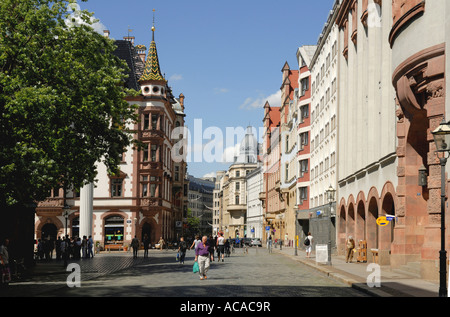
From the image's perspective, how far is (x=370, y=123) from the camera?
127 ft

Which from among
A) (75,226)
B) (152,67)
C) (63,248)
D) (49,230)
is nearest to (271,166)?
(152,67)

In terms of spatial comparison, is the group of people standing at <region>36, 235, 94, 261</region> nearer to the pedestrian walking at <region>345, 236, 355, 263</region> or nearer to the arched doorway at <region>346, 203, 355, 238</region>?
the pedestrian walking at <region>345, 236, 355, 263</region>

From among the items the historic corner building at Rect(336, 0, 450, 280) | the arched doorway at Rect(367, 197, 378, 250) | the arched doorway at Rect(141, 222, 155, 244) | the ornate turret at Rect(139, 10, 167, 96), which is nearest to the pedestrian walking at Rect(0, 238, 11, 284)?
the historic corner building at Rect(336, 0, 450, 280)

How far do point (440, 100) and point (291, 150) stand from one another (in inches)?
2487

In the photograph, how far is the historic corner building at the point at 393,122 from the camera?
24719 mm

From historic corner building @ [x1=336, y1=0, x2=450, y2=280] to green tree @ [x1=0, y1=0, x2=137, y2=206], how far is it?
12.8 metres

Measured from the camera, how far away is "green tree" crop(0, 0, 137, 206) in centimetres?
2494

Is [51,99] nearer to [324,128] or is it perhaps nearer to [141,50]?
[324,128]

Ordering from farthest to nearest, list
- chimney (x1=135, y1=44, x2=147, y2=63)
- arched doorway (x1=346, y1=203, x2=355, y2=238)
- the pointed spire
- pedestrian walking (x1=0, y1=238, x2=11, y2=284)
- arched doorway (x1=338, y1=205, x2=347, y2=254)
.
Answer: chimney (x1=135, y1=44, x2=147, y2=63), the pointed spire, arched doorway (x1=338, y1=205, x2=347, y2=254), arched doorway (x1=346, y1=203, x2=355, y2=238), pedestrian walking (x1=0, y1=238, x2=11, y2=284)

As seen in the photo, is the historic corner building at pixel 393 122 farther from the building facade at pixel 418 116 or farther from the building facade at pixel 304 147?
the building facade at pixel 304 147

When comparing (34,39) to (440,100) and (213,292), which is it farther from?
(440,100)

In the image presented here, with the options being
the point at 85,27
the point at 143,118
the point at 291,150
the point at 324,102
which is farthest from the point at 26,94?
the point at 291,150
